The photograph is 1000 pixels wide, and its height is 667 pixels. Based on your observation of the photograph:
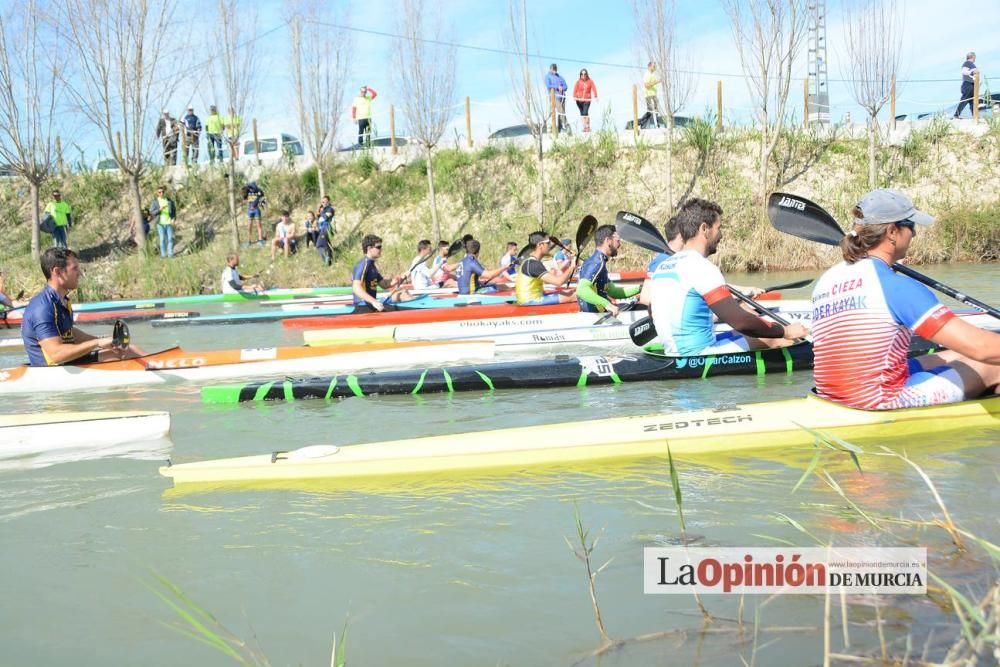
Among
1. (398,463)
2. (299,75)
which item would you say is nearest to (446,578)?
(398,463)

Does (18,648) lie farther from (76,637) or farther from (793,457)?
(793,457)

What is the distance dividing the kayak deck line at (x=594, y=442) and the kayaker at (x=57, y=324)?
10.9 ft

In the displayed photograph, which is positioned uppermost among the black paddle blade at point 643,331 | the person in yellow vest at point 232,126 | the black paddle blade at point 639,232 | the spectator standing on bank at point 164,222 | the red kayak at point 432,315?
the person in yellow vest at point 232,126

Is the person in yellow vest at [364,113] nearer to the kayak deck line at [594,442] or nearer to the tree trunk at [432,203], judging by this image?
the tree trunk at [432,203]

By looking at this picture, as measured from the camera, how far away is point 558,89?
23031 mm

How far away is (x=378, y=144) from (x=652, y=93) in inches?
321

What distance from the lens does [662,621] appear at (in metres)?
2.77

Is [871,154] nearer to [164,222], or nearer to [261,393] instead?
[164,222]

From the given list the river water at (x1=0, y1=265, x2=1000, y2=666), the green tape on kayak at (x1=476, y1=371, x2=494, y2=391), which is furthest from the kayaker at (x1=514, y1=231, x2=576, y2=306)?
the river water at (x1=0, y1=265, x2=1000, y2=666)

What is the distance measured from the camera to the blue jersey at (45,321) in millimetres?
7098

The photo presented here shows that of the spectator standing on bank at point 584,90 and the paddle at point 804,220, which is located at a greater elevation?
the spectator standing on bank at point 584,90

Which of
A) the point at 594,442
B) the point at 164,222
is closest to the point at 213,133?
the point at 164,222

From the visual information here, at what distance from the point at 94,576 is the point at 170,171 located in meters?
24.1

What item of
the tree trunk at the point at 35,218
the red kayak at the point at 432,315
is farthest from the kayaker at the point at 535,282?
the tree trunk at the point at 35,218
